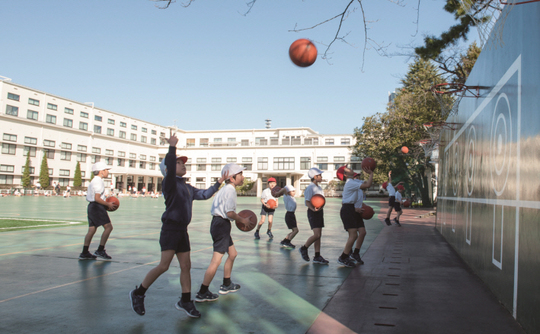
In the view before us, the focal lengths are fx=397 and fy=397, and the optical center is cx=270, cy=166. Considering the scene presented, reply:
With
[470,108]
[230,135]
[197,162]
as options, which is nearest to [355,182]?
[470,108]

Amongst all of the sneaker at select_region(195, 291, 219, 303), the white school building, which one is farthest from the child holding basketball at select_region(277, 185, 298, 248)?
the white school building

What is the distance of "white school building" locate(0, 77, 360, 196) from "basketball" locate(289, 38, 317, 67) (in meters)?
53.8

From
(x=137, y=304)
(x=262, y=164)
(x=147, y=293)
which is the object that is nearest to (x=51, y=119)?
(x=262, y=164)

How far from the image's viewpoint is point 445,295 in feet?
17.9

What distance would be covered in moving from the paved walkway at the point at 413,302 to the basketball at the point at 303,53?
3.07m

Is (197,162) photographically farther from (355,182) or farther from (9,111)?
(355,182)

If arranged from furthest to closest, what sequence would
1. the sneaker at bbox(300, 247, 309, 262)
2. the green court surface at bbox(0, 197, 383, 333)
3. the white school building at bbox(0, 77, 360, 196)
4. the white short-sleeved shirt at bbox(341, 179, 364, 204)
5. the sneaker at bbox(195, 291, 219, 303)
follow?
the white school building at bbox(0, 77, 360, 196)
the sneaker at bbox(300, 247, 309, 262)
the white short-sleeved shirt at bbox(341, 179, 364, 204)
the sneaker at bbox(195, 291, 219, 303)
the green court surface at bbox(0, 197, 383, 333)

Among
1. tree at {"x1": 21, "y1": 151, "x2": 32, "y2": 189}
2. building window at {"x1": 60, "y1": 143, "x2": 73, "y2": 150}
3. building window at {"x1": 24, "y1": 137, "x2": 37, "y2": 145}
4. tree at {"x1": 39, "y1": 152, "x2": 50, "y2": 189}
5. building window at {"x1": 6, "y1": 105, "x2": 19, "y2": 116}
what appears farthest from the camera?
building window at {"x1": 60, "y1": 143, "x2": 73, "y2": 150}

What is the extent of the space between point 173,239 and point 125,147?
238 ft

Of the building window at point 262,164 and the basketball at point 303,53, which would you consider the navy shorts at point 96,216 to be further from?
the building window at point 262,164

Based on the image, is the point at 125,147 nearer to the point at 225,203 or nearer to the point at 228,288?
the point at 228,288

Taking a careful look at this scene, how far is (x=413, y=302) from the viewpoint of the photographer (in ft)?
16.5

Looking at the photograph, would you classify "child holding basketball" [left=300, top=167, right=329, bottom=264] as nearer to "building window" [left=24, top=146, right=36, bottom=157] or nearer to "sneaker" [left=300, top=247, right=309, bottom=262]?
"sneaker" [left=300, top=247, right=309, bottom=262]

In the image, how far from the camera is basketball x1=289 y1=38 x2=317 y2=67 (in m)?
5.09
